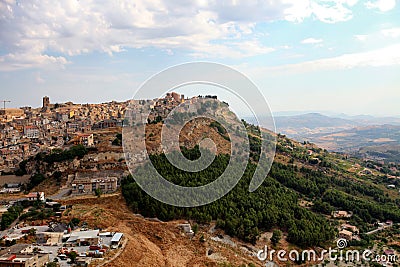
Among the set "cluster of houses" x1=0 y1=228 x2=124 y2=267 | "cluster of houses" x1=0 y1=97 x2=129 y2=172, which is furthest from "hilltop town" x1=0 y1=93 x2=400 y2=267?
"cluster of houses" x1=0 y1=97 x2=129 y2=172

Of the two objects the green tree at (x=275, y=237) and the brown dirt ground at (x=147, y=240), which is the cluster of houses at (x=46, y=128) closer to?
the brown dirt ground at (x=147, y=240)

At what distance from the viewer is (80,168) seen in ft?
79.3

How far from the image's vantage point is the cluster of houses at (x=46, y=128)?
30.4 metres

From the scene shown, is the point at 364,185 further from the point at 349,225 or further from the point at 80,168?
the point at 80,168

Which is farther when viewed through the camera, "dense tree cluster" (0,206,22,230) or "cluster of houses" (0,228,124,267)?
"dense tree cluster" (0,206,22,230)

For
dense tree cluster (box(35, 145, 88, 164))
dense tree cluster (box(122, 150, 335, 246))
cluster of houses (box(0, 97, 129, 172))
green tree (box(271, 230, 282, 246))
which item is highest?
cluster of houses (box(0, 97, 129, 172))

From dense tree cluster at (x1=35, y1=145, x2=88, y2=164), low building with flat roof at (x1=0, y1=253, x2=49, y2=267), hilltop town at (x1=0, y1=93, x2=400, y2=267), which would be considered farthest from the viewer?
dense tree cluster at (x1=35, y1=145, x2=88, y2=164)

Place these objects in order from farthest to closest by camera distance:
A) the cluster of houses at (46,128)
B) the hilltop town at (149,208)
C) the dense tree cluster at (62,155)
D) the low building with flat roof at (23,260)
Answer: the cluster of houses at (46,128), the dense tree cluster at (62,155), the hilltop town at (149,208), the low building with flat roof at (23,260)

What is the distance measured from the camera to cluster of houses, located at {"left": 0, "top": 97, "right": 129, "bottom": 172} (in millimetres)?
30422

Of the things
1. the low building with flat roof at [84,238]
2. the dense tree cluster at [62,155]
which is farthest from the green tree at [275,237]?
the dense tree cluster at [62,155]

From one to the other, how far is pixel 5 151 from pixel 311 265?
2585 centimetres

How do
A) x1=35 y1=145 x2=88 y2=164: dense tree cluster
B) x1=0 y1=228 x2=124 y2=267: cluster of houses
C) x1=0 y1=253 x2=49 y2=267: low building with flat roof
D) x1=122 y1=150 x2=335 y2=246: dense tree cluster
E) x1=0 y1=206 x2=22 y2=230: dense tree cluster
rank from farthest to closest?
1. x1=35 y1=145 x2=88 y2=164: dense tree cluster
2. x1=122 y1=150 x2=335 y2=246: dense tree cluster
3. x1=0 y1=206 x2=22 y2=230: dense tree cluster
4. x1=0 y1=228 x2=124 y2=267: cluster of houses
5. x1=0 y1=253 x2=49 y2=267: low building with flat roof

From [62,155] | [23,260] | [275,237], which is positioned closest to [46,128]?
[62,155]

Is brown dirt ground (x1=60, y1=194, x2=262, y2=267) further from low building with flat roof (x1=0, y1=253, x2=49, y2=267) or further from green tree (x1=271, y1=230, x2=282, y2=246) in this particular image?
green tree (x1=271, y1=230, x2=282, y2=246)
